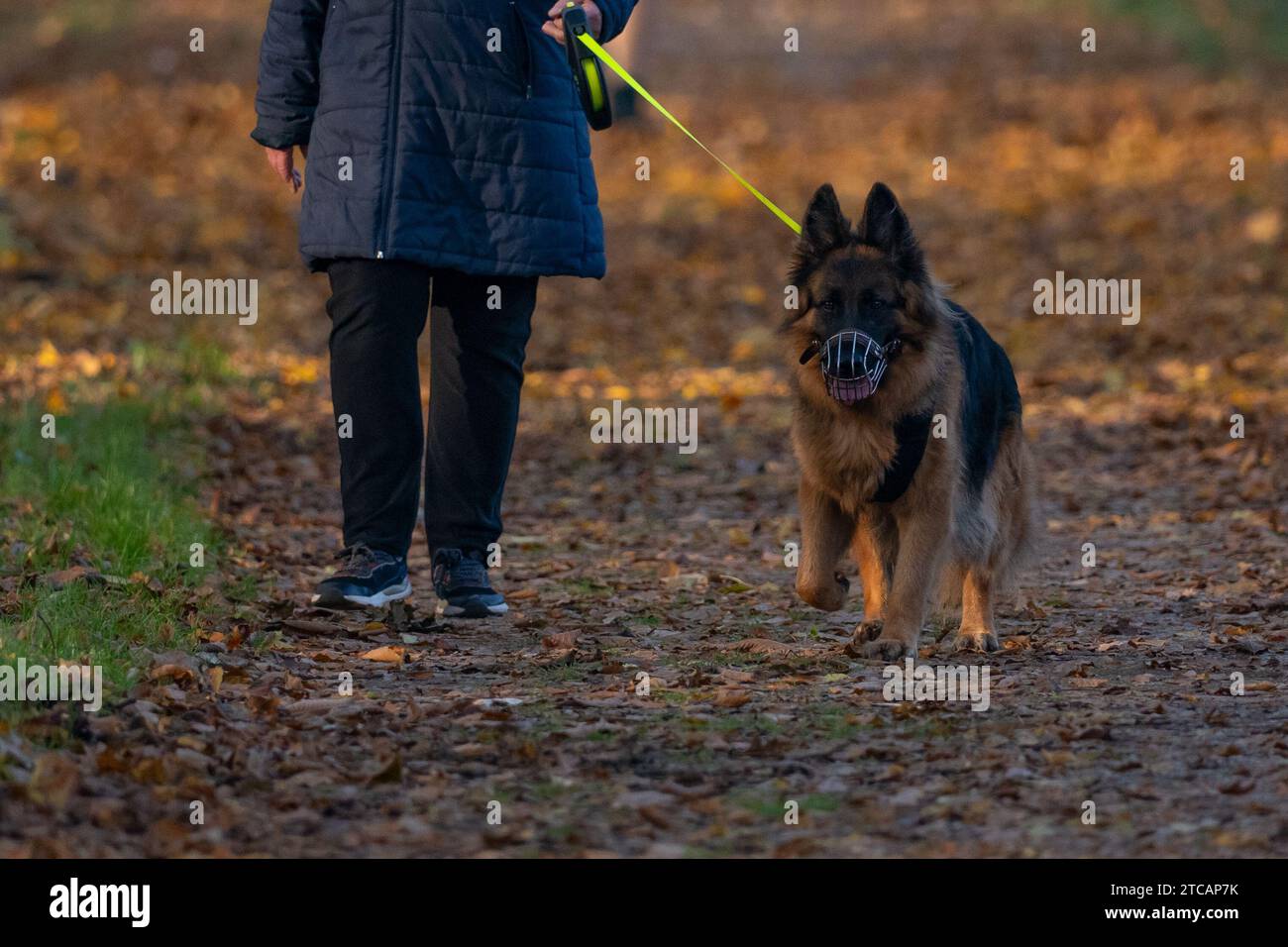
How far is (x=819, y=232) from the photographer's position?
18.6ft

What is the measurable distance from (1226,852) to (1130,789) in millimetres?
484

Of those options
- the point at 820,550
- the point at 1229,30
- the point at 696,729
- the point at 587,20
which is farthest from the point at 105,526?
the point at 1229,30

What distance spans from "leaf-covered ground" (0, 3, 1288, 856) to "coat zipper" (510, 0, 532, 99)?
1.84 m

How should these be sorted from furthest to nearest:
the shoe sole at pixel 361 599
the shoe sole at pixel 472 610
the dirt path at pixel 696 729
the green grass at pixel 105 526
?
the shoe sole at pixel 472 610, the shoe sole at pixel 361 599, the green grass at pixel 105 526, the dirt path at pixel 696 729

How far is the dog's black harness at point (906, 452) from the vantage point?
5.64 meters

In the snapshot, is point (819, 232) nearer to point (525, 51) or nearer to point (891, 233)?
point (891, 233)

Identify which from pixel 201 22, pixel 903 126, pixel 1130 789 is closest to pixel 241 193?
pixel 903 126

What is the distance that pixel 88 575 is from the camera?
6051mm

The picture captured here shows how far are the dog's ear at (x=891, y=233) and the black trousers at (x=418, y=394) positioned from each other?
4.18ft

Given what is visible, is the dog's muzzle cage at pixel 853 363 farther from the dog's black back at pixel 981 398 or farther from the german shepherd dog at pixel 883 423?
the dog's black back at pixel 981 398

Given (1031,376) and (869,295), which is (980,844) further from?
(1031,376)

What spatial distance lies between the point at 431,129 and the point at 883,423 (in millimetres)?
1797

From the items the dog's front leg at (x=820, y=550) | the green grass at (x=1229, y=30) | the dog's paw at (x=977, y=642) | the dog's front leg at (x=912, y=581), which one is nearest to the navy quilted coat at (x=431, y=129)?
the dog's front leg at (x=820, y=550)

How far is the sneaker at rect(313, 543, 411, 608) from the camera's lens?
6.08 metres
